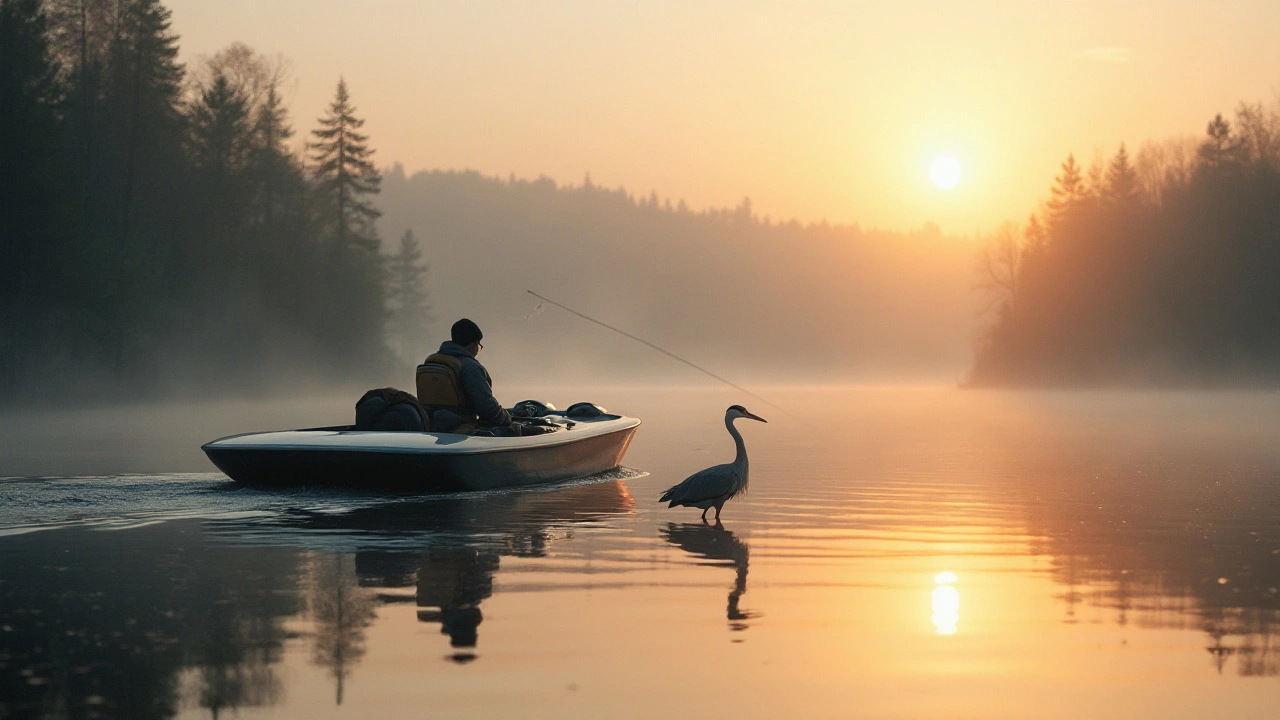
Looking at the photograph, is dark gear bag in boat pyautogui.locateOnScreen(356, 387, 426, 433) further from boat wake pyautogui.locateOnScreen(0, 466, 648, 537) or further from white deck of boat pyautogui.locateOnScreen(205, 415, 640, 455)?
boat wake pyautogui.locateOnScreen(0, 466, 648, 537)

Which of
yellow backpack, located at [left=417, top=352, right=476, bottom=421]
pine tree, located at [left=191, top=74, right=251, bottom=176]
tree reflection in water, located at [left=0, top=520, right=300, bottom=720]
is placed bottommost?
tree reflection in water, located at [left=0, top=520, right=300, bottom=720]

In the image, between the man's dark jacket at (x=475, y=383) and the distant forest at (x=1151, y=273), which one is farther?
the distant forest at (x=1151, y=273)

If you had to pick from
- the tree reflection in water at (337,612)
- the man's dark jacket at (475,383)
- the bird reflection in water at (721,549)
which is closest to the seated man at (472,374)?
the man's dark jacket at (475,383)

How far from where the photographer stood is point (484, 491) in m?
14.0

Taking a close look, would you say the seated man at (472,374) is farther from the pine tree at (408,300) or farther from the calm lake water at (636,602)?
the pine tree at (408,300)

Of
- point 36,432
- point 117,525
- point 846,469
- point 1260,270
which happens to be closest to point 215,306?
point 36,432

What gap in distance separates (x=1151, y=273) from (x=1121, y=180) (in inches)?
257

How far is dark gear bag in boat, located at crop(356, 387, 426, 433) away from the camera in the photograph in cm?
1397

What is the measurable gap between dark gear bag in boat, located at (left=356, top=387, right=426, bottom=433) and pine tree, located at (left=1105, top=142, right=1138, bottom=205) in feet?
250

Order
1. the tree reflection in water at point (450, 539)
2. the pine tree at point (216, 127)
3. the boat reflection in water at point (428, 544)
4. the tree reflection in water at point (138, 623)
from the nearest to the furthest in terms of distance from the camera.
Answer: the tree reflection in water at point (138, 623)
the boat reflection in water at point (428, 544)
the tree reflection in water at point (450, 539)
the pine tree at point (216, 127)

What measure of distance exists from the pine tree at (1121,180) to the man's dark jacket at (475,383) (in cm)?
A: 7580

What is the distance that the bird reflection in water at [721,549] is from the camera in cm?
756

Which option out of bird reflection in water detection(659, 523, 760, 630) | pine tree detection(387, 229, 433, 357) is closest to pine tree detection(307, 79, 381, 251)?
pine tree detection(387, 229, 433, 357)

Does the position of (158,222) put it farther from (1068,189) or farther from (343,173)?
(1068,189)
